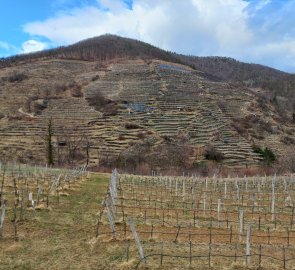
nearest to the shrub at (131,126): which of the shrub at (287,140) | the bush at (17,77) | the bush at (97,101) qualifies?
the bush at (97,101)

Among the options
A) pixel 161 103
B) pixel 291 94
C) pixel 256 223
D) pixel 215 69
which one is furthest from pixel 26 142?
pixel 215 69

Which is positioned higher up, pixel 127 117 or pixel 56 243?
pixel 127 117

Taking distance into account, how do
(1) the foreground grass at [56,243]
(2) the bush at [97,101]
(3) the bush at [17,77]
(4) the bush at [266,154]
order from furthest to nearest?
1. (3) the bush at [17,77]
2. (2) the bush at [97,101]
3. (4) the bush at [266,154]
4. (1) the foreground grass at [56,243]

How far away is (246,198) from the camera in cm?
2358

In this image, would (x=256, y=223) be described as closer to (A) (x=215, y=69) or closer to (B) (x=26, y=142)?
(B) (x=26, y=142)

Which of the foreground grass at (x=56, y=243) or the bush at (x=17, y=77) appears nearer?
the foreground grass at (x=56, y=243)

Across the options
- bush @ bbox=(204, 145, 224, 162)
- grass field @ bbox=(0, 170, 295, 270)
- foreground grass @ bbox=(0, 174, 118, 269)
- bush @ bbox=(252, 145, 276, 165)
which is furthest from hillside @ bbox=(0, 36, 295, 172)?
foreground grass @ bbox=(0, 174, 118, 269)

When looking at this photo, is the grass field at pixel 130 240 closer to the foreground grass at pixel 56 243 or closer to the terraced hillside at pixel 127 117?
the foreground grass at pixel 56 243

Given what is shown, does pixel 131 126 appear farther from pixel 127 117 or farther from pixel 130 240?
pixel 130 240

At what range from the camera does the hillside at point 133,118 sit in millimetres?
55719

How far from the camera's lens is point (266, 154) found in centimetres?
5712

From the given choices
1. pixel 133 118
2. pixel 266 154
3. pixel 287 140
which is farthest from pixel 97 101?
pixel 287 140

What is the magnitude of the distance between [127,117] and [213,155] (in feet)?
60.9

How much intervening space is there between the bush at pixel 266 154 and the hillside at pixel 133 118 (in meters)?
0.71
